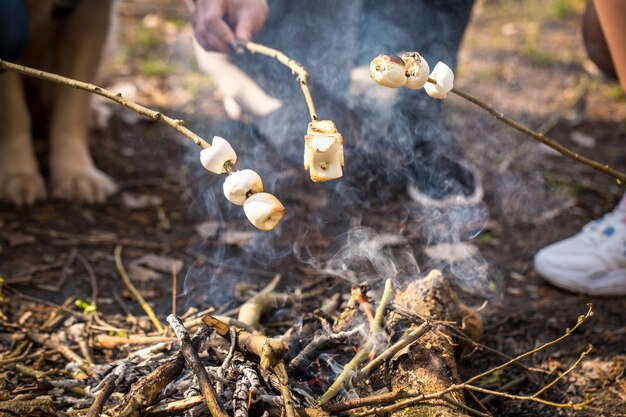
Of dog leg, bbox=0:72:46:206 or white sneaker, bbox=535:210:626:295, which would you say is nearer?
white sneaker, bbox=535:210:626:295

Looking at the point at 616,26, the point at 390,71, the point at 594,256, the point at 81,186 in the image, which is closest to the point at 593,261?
the point at 594,256

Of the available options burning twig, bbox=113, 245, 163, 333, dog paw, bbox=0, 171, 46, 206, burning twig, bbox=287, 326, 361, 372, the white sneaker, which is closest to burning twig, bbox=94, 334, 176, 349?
burning twig, bbox=113, 245, 163, 333

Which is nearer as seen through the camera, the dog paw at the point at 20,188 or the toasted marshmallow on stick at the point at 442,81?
the toasted marshmallow on stick at the point at 442,81

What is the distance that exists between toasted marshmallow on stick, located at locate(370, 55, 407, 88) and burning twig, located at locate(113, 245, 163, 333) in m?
1.03

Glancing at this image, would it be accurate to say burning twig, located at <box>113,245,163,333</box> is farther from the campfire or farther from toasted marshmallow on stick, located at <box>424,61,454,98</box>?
toasted marshmallow on stick, located at <box>424,61,454,98</box>

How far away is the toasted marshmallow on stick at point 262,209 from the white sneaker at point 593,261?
168 centimetres

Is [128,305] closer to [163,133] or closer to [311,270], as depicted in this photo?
[311,270]

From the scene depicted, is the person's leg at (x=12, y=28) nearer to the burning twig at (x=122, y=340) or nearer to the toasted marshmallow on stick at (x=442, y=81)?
the burning twig at (x=122, y=340)

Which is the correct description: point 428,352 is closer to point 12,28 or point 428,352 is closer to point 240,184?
point 240,184

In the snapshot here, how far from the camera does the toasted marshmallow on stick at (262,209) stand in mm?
1233

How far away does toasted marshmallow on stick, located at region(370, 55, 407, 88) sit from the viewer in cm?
136

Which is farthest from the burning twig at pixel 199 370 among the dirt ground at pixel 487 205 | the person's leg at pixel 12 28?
the person's leg at pixel 12 28

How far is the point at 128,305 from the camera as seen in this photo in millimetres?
2289

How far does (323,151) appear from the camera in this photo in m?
1.24
